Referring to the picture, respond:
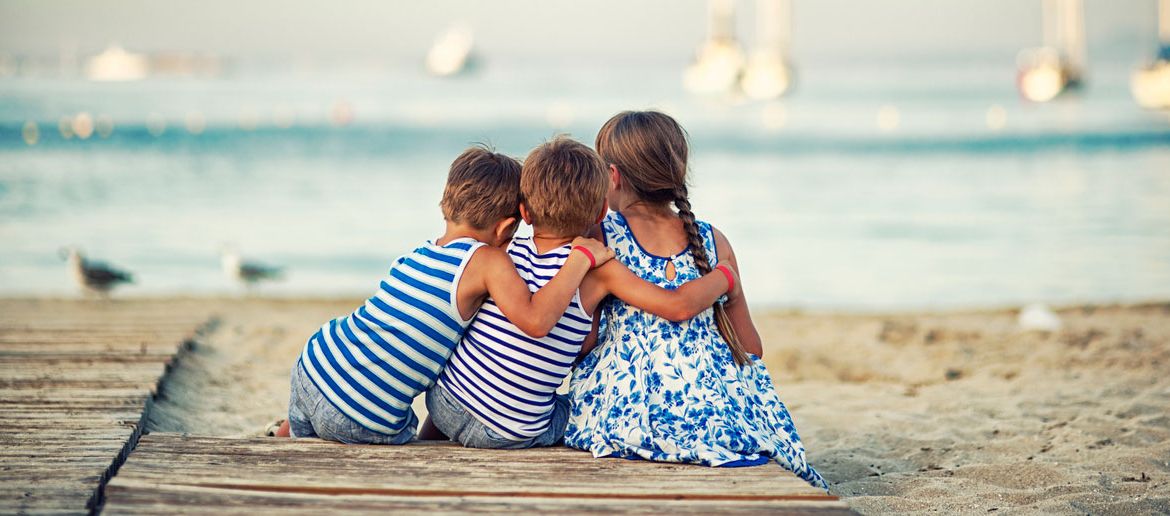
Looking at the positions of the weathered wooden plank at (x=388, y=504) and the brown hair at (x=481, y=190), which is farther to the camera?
the brown hair at (x=481, y=190)

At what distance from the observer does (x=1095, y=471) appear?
11.5ft

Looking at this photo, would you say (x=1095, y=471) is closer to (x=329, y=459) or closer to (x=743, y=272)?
(x=329, y=459)

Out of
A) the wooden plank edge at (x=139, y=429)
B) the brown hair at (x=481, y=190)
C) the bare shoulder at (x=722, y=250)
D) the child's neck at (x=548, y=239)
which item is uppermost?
the brown hair at (x=481, y=190)

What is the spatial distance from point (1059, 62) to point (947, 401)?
3181 cm

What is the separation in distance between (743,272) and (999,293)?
2245mm

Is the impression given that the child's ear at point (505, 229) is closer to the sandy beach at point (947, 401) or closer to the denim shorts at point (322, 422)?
the denim shorts at point (322, 422)

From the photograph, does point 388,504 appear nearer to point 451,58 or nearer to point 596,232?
point 596,232

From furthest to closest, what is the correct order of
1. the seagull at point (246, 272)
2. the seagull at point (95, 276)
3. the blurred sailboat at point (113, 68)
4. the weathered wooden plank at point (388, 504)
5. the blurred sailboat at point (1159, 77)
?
the blurred sailboat at point (113, 68), the blurred sailboat at point (1159, 77), the seagull at point (246, 272), the seagull at point (95, 276), the weathered wooden plank at point (388, 504)

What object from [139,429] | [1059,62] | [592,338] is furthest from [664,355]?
[1059,62]

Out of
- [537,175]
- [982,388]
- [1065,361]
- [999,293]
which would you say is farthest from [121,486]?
[999,293]

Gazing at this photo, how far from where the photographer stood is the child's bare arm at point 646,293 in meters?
2.90

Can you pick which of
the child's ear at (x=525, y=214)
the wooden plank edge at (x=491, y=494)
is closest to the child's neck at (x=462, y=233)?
the child's ear at (x=525, y=214)

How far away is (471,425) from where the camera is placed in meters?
2.94

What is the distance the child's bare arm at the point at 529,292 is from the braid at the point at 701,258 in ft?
1.07
